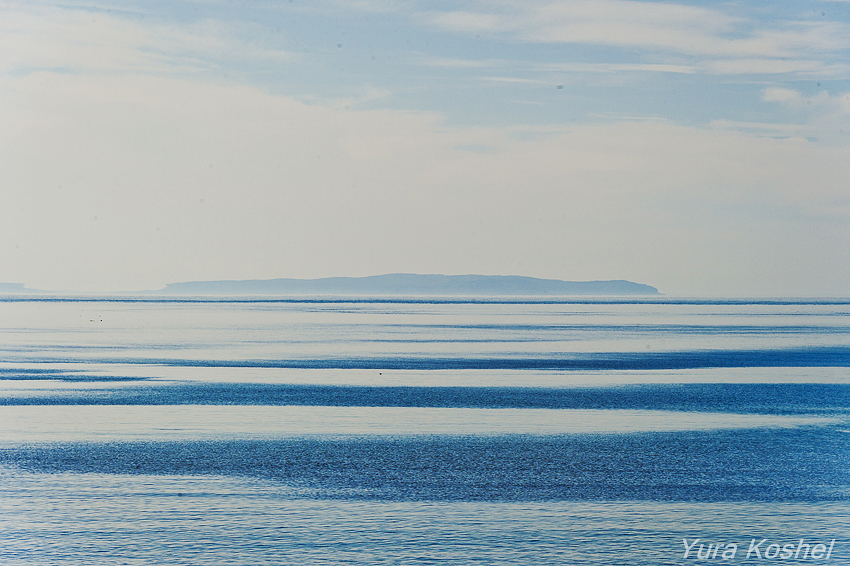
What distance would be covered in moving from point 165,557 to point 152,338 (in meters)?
48.1

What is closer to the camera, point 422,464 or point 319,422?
point 422,464

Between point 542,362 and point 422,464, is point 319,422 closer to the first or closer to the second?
point 422,464

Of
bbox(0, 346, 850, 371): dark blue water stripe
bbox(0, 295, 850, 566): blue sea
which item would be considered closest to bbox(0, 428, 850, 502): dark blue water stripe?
bbox(0, 295, 850, 566): blue sea

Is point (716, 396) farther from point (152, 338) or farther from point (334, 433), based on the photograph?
point (152, 338)

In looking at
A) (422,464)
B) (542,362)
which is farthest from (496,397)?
(542,362)

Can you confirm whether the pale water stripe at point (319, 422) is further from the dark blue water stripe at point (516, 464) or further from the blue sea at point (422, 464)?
the dark blue water stripe at point (516, 464)

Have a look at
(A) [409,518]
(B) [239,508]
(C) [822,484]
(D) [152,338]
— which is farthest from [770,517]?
(D) [152,338]

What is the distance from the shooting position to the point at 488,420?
23.9 m

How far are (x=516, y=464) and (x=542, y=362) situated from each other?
74.5 feet

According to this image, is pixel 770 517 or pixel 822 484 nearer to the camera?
pixel 770 517

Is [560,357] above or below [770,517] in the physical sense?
above

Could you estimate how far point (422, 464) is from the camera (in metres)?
18.2

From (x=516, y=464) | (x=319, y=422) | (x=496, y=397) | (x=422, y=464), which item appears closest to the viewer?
(x=422, y=464)

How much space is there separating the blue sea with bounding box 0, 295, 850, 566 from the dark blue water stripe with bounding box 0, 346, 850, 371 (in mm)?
678
